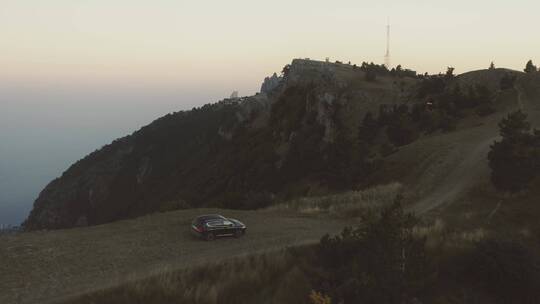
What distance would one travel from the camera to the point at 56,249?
66.8 ft

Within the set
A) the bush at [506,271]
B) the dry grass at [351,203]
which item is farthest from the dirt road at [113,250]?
the bush at [506,271]

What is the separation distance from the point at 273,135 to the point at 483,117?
37.6 metres

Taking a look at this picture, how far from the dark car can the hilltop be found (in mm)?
11150

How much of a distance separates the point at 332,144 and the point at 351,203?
23.5m

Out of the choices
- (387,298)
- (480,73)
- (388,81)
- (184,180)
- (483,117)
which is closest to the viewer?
(387,298)

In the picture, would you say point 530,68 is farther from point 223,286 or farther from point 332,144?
point 223,286

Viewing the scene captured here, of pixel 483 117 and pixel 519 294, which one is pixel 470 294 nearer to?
pixel 519 294

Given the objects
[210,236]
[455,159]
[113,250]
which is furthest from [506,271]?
[455,159]

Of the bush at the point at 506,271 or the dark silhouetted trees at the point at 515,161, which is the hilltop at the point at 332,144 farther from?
the bush at the point at 506,271

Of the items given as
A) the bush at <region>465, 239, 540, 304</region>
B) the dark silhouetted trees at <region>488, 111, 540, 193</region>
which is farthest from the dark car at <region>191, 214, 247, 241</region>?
the dark silhouetted trees at <region>488, 111, 540, 193</region>

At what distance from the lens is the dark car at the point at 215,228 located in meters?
22.9

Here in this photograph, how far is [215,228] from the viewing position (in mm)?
23016

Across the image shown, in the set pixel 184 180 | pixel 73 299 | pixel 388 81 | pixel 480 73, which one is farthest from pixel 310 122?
pixel 73 299

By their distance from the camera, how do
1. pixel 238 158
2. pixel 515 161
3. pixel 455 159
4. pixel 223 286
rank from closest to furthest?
pixel 223 286 → pixel 515 161 → pixel 455 159 → pixel 238 158
